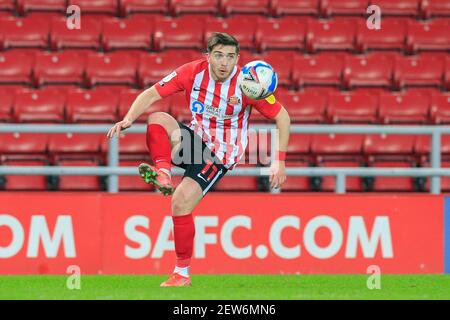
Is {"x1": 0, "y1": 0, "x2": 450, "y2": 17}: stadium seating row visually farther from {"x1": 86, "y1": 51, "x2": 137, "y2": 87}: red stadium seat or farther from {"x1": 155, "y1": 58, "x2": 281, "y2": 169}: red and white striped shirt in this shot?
{"x1": 155, "y1": 58, "x2": 281, "y2": 169}: red and white striped shirt

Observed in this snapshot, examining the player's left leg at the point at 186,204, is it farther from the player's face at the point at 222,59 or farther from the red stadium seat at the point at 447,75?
the red stadium seat at the point at 447,75

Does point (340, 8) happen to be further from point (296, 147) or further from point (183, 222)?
point (183, 222)

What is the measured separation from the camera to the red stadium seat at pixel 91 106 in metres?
11.7

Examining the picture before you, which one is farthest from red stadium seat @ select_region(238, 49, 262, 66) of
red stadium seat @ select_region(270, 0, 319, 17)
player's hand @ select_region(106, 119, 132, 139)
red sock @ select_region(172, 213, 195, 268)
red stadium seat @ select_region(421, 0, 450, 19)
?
player's hand @ select_region(106, 119, 132, 139)

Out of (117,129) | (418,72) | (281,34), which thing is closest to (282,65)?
(281,34)

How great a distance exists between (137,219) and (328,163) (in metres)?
3.09

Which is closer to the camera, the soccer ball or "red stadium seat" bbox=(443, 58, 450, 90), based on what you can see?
the soccer ball

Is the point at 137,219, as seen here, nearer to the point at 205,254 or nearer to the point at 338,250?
the point at 205,254

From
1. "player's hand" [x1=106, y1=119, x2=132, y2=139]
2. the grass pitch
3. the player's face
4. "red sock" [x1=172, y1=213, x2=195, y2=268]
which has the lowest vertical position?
the grass pitch

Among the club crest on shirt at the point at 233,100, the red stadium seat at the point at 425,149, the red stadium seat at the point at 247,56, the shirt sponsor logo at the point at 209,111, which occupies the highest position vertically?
the red stadium seat at the point at 247,56

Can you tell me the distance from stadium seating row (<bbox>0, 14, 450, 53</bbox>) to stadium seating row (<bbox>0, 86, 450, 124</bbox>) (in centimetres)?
142

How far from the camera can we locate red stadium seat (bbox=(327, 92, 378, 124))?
12.0m

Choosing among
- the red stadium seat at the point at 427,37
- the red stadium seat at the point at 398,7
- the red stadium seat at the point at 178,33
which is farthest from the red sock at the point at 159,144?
the red stadium seat at the point at 398,7

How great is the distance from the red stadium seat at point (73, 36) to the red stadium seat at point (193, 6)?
3.58 ft
